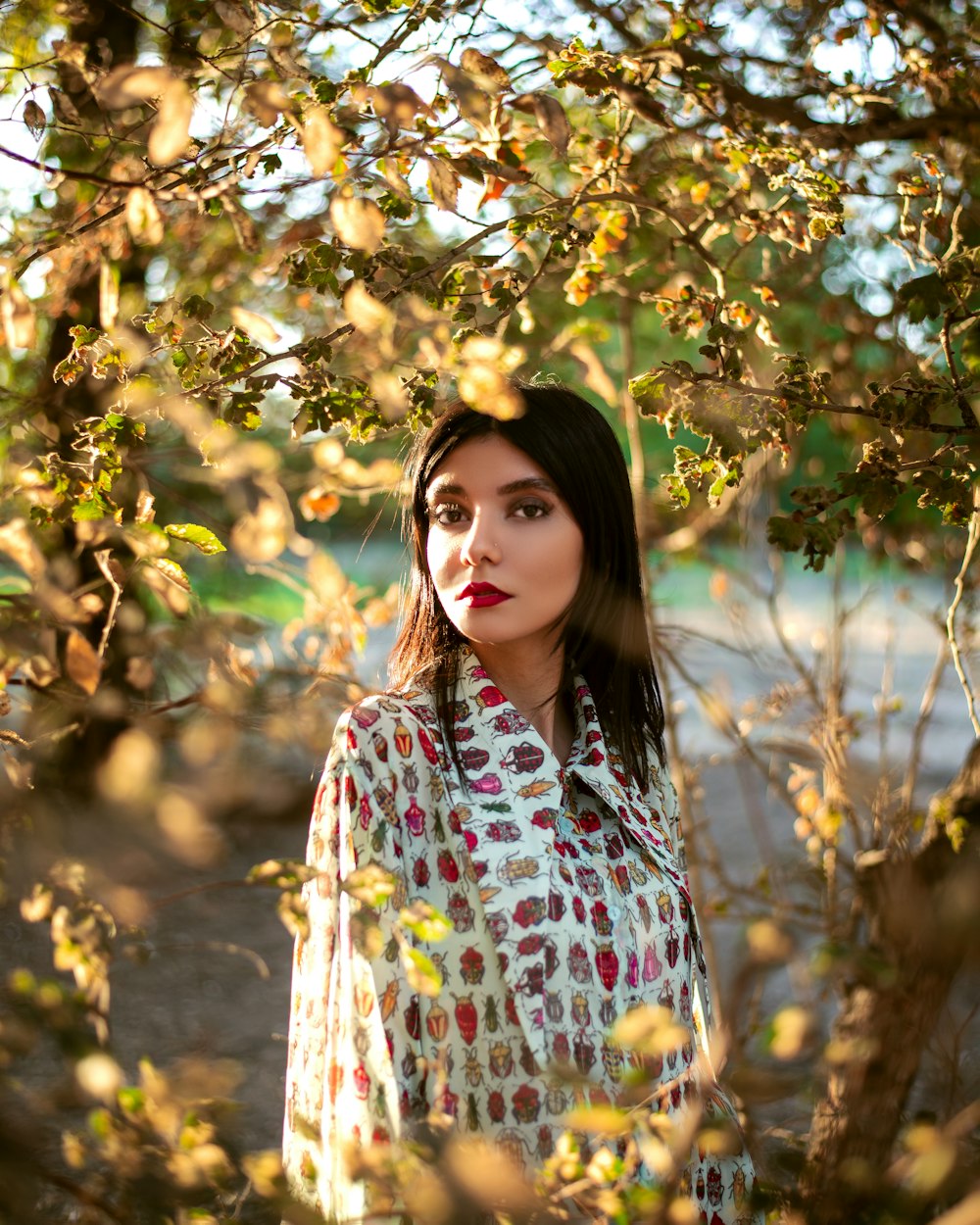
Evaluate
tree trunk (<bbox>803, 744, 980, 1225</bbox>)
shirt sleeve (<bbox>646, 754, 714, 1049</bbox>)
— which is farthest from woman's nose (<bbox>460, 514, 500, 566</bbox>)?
tree trunk (<bbox>803, 744, 980, 1225</bbox>)

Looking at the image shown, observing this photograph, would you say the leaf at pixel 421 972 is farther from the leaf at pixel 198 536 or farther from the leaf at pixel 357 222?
the leaf at pixel 357 222

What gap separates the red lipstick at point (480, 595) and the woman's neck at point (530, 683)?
153 mm

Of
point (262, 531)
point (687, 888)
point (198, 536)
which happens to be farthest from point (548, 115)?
point (687, 888)

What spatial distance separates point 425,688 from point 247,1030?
9.10ft

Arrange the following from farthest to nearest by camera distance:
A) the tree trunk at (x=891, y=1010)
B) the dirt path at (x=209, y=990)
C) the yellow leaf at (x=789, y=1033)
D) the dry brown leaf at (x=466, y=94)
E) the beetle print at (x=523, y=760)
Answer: the dirt path at (x=209, y=990)
the tree trunk at (x=891, y=1010)
the beetle print at (x=523, y=760)
the dry brown leaf at (x=466, y=94)
the yellow leaf at (x=789, y=1033)

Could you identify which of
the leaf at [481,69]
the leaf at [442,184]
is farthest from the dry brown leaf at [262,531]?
the leaf at [481,69]

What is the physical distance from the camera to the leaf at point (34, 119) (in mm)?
1548

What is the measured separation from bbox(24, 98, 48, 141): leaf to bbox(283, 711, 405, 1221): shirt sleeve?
84cm

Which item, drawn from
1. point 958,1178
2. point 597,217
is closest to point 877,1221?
point 958,1178

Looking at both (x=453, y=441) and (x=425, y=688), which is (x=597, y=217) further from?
(x=425, y=688)

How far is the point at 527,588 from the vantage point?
5.74 feet

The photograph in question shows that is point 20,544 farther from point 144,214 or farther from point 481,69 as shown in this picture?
point 481,69

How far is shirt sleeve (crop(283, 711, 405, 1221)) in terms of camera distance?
137cm

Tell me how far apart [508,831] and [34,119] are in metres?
1.09
